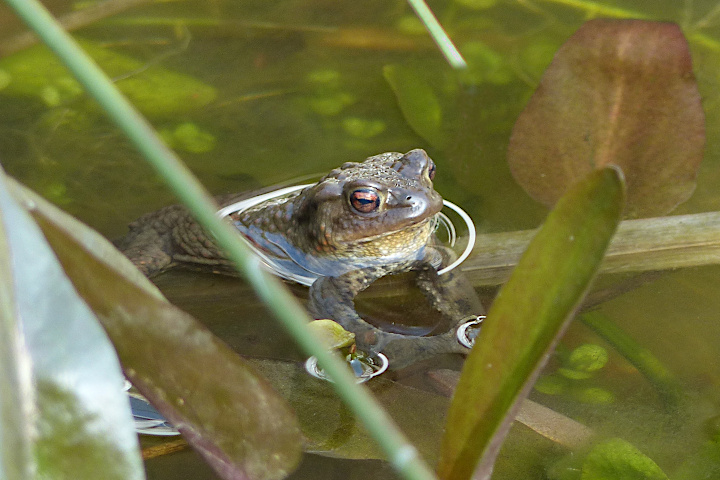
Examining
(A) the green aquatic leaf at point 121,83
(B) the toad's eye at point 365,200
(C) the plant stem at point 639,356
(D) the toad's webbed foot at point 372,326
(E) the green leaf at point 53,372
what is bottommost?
(C) the plant stem at point 639,356

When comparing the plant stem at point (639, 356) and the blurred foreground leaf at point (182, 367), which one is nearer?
the blurred foreground leaf at point (182, 367)

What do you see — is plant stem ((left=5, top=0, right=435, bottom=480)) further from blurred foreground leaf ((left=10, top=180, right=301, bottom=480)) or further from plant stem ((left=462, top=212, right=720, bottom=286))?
plant stem ((left=462, top=212, right=720, bottom=286))

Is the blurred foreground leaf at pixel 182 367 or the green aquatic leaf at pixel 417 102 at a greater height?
the blurred foreground leaf at pixel 182 367

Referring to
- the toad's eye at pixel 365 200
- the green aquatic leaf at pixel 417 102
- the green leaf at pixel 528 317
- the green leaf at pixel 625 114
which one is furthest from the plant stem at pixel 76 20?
the green leaf at pixel 528 317

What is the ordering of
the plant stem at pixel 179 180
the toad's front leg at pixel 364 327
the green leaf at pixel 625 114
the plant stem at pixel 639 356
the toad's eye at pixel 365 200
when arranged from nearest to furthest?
the plant stem at pixel 179 180 < the plant stem at pixel 639 356 < the toad's front leg at pixel 364 327 < the green leaf at pixel 625 114 < the toad's eye at pixel 365 200

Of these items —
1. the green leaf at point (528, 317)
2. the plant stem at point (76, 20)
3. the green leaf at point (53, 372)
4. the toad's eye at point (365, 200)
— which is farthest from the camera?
the plant stem at point (76, 20)

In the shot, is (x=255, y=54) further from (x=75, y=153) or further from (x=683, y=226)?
(x=683, y=226)

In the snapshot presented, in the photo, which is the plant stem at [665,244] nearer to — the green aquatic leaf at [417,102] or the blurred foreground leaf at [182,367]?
the green aquatic leaf at [417,102]

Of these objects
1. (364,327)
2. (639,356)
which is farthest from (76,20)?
(639,356)
